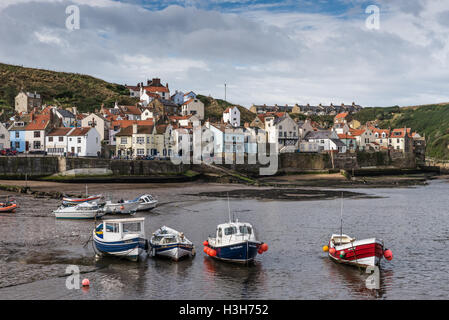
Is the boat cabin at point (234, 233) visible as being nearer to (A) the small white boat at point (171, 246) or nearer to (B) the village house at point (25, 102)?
(A) the small white boat at point (171, 246)

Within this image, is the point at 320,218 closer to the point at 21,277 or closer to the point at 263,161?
the point at 21,277

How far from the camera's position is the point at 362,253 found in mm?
27078

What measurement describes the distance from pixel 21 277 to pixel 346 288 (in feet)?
54.3

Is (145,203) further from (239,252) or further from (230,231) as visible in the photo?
(239,252)

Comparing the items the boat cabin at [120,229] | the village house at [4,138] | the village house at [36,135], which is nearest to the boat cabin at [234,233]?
the boat cabin at [120,229]

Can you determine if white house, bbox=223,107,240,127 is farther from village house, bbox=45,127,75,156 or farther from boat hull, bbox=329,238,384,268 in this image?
boat hull, bbox=329,238,384,268

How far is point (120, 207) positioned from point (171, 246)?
17266 mm

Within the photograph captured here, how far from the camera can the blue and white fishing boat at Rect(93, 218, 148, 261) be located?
28234 millimetres

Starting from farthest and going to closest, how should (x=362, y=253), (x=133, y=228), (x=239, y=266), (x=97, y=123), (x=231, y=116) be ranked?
(x=231, y=116), (x=97, y=123), (x=133, y=228), (x=239, y=266), (x=362, y=253)

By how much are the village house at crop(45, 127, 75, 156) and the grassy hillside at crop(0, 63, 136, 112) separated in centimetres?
4628

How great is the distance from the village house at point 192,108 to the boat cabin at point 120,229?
10147 cm

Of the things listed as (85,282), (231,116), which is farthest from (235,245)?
(231,116)

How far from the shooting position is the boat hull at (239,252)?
89.5 feet
